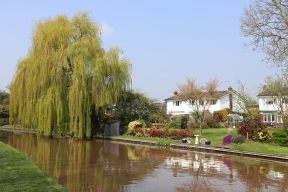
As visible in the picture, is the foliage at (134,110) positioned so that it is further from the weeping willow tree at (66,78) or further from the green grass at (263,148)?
the green grass at (263,148)

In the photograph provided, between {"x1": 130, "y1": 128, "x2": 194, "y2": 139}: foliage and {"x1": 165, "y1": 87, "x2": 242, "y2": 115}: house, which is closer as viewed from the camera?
{"x1": 130, "y1": 128, "x2": 194, "y2": 139}: foliage

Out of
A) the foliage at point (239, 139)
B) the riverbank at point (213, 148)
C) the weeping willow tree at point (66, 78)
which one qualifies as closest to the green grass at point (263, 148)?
the riverbank at point (213, 148)

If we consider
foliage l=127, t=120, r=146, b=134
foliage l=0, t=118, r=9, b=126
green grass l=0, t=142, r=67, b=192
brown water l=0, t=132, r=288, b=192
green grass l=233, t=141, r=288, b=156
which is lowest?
brown water l=0, t=132, r=288, b=192

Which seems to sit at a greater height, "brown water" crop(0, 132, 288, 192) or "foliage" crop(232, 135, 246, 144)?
"foliage" crop(232, 135, 246, 144)

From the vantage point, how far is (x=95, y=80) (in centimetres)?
3631

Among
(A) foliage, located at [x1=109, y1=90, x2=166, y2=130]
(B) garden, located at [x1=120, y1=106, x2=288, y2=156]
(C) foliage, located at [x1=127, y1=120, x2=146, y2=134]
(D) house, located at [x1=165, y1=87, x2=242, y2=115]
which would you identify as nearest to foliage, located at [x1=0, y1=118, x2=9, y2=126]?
(D) house, located at [x1=165, y1=87, x2=242, y2=115]

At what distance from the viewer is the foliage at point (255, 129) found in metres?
25.7

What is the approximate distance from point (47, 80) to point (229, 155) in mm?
19742

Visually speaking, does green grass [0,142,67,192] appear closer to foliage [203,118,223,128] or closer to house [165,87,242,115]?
foliage [203,118,223,128]

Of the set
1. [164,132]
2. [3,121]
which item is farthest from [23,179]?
[3,121]

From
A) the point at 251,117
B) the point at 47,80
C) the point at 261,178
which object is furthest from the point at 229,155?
the point at 47,80

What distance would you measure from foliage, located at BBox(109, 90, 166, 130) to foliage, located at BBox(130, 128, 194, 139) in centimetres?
354

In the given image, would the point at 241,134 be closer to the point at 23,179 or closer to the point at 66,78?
the point at 66,78

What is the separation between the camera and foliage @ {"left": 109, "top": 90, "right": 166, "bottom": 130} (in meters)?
41.0
